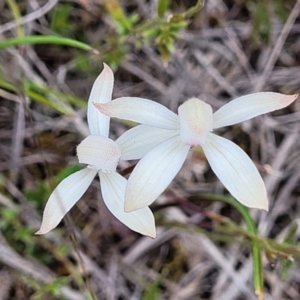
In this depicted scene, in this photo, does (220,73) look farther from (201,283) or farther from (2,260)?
(2,260)

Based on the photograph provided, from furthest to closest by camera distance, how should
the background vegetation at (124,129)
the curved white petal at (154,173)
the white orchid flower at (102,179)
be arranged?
the background vegetation at (124,129) < the white orchid flower at (102,179) < the curved white petal at (154,173)

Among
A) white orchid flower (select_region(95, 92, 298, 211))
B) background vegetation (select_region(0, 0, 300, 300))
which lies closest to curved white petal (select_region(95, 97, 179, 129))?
white orchid flower (select_region(95, 92, 298, 211))

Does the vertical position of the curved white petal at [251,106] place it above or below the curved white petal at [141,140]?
above

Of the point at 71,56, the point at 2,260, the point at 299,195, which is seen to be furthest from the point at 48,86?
the point at 299,195

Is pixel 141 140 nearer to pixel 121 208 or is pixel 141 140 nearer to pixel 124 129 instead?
pixel 121 208

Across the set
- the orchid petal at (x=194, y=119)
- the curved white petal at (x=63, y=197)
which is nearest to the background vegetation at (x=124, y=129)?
the curved white petal at (x=63, y=197)

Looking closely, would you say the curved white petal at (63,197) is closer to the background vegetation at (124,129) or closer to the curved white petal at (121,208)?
the curved white petal at (121,208)
